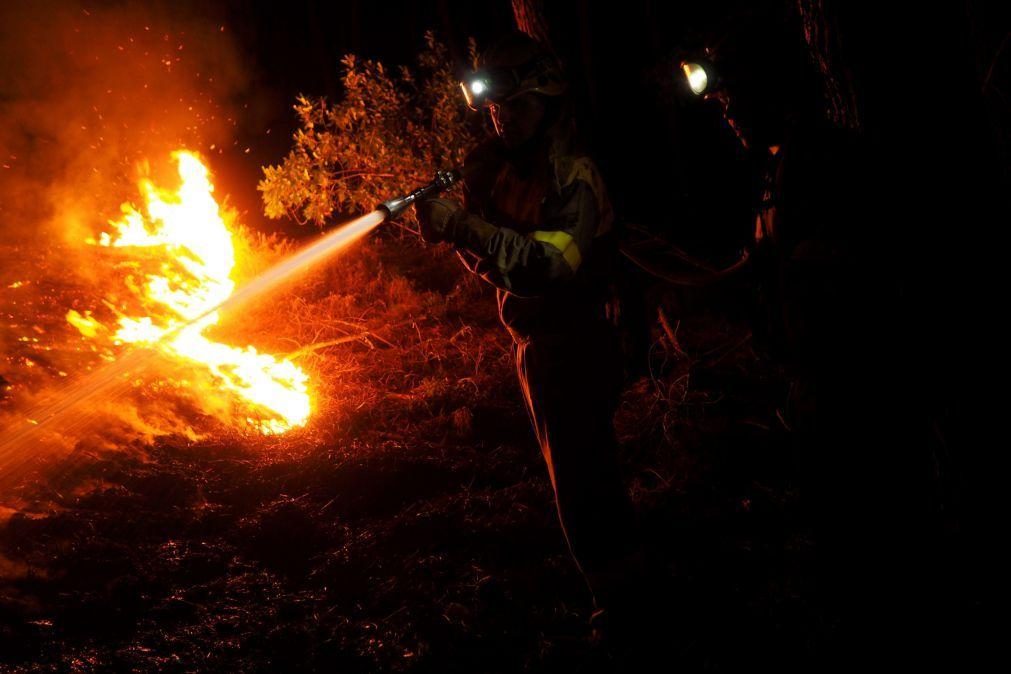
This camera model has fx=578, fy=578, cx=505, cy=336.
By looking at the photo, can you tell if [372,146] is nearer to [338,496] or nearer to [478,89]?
[338,496]

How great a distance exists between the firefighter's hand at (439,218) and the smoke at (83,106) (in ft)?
20.0

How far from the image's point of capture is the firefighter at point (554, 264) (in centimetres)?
258

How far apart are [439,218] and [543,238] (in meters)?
0.48

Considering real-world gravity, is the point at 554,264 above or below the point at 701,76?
below

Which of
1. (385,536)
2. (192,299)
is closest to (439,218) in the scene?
(385,536)

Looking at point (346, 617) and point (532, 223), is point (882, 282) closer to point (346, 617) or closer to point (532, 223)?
point (532, 223)

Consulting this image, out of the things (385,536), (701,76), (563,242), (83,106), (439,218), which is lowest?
(385,536)

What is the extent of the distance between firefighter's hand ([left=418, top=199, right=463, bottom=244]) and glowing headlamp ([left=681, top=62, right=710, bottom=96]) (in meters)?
1.49

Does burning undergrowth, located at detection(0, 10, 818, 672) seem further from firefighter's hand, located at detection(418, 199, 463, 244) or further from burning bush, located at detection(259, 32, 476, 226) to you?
firefighter's hand, located at detection(418, 199, 463, 244)

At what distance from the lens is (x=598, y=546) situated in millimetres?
3096

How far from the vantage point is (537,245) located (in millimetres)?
2486

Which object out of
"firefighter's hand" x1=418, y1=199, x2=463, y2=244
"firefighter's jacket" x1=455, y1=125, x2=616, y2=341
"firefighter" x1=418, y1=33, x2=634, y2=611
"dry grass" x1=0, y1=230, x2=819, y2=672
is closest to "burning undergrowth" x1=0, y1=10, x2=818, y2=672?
"dry grass" x1=0, y1=230, x2=819, y2=672

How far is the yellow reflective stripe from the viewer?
8.32ft

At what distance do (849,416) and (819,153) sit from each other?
1.20 m
